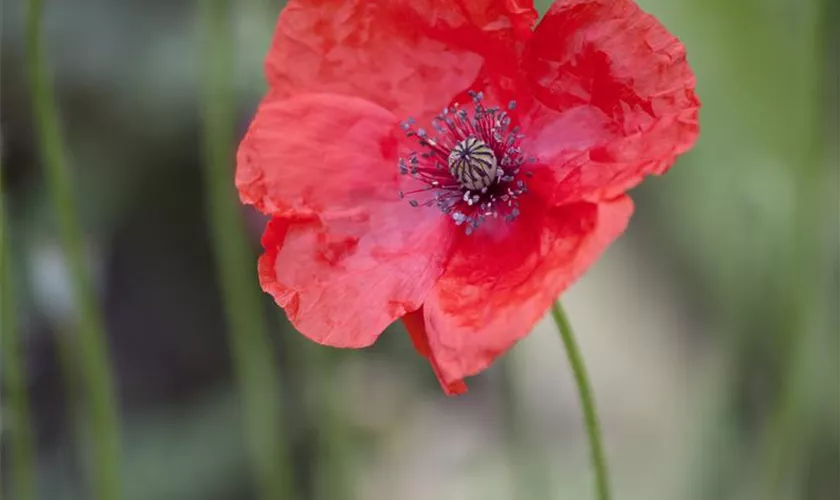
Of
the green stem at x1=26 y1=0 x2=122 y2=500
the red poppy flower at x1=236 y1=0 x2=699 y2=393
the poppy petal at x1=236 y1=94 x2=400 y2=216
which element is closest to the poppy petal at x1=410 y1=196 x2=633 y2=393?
the red poppy flower at x1=236 y1=0 x2=699 y2=393

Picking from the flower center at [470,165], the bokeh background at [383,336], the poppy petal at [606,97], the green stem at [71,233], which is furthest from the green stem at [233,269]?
the poppy petal at [606,97]

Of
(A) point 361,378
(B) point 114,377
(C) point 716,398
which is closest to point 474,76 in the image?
(C) point 716,398

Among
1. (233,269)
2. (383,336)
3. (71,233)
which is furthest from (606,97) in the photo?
(383,336)

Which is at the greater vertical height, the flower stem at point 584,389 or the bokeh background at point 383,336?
the flower stem at point 584,389

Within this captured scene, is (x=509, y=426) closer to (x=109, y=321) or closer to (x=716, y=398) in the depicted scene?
(x=716, y=398)

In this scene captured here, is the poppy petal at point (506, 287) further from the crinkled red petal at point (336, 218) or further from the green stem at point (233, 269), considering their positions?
the green stem at point (233, 269)

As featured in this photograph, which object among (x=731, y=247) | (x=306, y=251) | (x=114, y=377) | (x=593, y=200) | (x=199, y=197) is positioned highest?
(x=593, y=200)

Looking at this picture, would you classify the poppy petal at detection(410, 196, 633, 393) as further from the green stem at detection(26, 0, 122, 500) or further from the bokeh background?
the bokeh background
